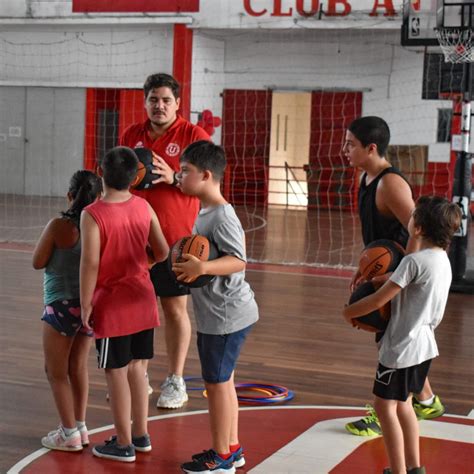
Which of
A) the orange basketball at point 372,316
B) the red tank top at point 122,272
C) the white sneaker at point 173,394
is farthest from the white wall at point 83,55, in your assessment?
the orange basketball at point 372,316

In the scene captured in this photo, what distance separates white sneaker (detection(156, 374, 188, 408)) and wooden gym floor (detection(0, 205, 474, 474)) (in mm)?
55

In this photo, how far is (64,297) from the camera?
4.03 m

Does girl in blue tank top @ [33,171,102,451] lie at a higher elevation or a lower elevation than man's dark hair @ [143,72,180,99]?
lower

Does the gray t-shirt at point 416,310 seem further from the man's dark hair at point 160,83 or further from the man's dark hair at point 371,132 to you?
the man's dark hair at point 160,83

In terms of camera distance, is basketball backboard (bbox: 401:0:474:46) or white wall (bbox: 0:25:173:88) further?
white wall (bbox: 0:25:173:88)

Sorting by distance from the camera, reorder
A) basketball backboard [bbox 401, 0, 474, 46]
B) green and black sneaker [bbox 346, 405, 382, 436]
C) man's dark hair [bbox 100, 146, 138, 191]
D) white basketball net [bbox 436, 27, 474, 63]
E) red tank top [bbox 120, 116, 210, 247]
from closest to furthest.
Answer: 1. man's dark hair [bbox 100, 146, 138, 191]
2. green and black sneaker [bbox 346, 405, 382, 436]
3. red tank top [bbox 120, 116, 210, 247]
4. white basketball net [bbox 436, 27, 474, 63]
5. basketball backboard [bbox 401, 0, 474, 46]

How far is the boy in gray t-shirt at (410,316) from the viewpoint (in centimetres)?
347

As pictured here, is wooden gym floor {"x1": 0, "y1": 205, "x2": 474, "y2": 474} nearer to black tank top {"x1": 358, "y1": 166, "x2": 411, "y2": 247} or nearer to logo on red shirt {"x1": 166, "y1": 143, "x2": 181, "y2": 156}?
black tank top {"x1": 358, "y1": 166, "x2": 411, "y2": 247}

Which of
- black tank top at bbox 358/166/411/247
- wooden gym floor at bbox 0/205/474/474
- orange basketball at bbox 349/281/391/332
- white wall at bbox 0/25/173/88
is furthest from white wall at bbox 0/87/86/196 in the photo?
orange basketball at bbox 349/281/391/332

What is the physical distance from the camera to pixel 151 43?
58.2 ft

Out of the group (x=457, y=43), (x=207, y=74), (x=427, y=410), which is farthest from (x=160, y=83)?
(x=207, y=74)

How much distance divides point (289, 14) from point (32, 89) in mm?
5915

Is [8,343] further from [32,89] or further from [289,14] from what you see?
[32,89]

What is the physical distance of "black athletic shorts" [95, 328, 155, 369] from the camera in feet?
12.6
